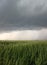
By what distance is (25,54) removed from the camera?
15164 mm

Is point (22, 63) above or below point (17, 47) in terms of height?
below

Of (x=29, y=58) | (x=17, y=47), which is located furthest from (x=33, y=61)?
(x=17, y=47)

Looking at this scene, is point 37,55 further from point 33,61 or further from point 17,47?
point 17,47

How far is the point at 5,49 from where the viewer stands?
15867mm

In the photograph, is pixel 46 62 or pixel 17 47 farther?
pixel 17 47

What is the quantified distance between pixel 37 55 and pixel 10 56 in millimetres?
1700

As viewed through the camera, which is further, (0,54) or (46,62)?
(0,54)

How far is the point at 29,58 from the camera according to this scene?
49.5ft

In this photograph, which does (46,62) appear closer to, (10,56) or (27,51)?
(27,51)

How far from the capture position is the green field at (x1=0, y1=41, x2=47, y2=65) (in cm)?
1482

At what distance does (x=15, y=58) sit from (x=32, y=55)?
107 centimetres

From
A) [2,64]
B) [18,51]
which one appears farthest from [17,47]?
[2,64]

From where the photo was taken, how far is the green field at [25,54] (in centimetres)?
1482

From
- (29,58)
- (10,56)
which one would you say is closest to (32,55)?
(29,58)
